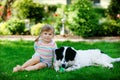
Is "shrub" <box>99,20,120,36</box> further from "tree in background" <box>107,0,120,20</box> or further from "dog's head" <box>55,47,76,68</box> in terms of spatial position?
"dog's head" <box>55,47,76,68</box>

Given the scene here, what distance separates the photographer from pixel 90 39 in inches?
548

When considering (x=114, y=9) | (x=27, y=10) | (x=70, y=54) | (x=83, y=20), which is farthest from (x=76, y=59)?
(x=27, y=10)

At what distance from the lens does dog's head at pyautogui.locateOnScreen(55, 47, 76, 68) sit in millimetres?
8086

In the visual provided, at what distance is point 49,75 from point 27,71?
54 centimetres

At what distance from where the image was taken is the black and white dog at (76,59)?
8109mm

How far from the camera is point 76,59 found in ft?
27.6

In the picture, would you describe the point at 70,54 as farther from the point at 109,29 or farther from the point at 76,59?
the point at 109,29

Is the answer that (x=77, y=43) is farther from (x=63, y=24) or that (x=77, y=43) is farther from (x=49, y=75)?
(x=49, y=75)

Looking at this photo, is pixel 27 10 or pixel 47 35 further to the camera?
pixel 27 10

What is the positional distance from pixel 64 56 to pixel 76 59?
444 mm

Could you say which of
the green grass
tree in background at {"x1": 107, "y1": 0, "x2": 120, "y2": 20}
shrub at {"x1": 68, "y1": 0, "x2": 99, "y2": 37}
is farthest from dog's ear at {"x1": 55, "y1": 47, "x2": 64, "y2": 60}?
tree in background at {"x1": 107, "y1": 0, "x2": 120, "y2": 20}

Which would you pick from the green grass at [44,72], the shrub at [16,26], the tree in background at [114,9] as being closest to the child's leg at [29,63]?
the green grass at [44,72]

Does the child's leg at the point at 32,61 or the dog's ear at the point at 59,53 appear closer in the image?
the dog's ear at the point at 59,53

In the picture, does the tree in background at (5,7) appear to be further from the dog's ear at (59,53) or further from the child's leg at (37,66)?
the dog's ear at (59,53)
